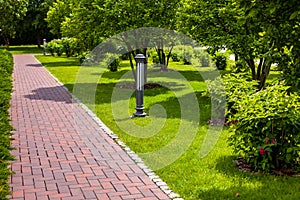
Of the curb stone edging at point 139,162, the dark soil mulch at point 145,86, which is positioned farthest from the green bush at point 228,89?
the dark soil mulch at point 145,86

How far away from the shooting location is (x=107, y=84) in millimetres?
16062

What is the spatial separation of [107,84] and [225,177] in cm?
1102

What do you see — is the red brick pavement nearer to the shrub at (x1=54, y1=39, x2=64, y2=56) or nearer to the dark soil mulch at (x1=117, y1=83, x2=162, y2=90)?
the dark soil mulch at (x1=117, y1=83, x2=162, y2=90)

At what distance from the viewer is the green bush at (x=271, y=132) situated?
5.43 m

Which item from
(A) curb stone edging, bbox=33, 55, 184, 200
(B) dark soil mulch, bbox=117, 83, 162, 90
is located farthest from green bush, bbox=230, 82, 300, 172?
(B) dark soil mulch, bbox=117, 83, 162, 90

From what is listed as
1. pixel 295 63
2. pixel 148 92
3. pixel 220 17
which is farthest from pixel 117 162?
pixel 148 92

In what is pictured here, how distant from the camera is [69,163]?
242 inches

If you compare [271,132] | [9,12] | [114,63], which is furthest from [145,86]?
[9,12]

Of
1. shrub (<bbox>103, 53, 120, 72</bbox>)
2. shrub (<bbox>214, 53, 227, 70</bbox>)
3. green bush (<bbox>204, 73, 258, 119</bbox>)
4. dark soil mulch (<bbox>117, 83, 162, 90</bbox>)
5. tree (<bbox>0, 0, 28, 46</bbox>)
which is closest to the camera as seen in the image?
green bush (<bbox>204, 73, 258, 119</bbox>)

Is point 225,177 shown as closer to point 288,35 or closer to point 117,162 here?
point 117,162

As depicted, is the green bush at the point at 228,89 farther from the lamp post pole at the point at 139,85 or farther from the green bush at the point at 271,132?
the lamp post pole at the point at 139,85

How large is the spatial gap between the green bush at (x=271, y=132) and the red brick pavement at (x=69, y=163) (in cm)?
151

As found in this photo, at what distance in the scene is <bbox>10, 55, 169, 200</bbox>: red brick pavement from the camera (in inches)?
198

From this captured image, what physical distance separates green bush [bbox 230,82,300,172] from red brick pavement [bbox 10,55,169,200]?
1.51 m
